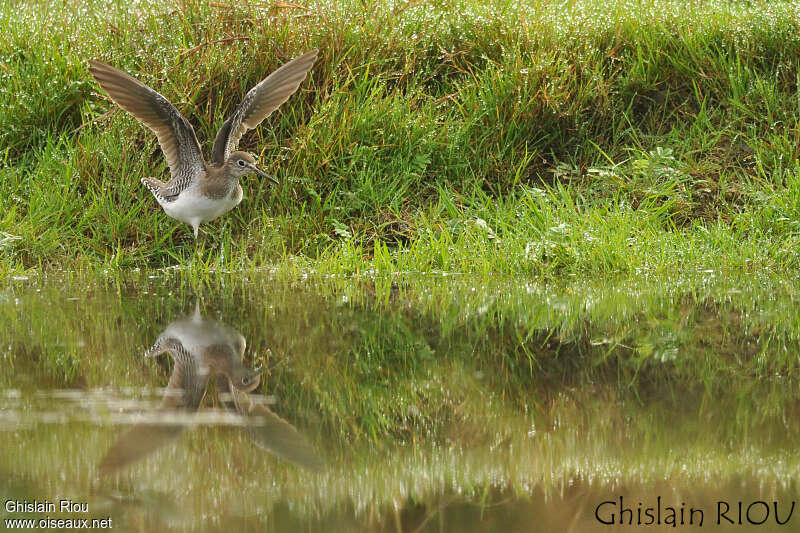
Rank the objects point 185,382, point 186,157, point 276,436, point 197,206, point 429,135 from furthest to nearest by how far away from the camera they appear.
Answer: point 429,135
point 186,157
point 197,206
point 185,382
point 276,436

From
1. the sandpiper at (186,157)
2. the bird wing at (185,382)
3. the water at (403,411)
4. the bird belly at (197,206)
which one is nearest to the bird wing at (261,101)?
the sandpiper at (186,157)

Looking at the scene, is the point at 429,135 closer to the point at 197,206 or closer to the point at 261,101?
the point at 261,101

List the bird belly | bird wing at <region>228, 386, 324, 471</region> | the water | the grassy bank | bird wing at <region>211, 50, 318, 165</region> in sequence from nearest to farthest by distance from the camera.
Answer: the water → bird wing at <region>228, 386, 324, 471</region> → the bird belly → bird wing at <region>211, 50, 318, 165</region> → the grassy bank

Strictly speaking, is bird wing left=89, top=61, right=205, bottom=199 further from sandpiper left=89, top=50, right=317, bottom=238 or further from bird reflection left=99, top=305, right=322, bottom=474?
bird reflection left=99, top=305, right=322, bottom=474

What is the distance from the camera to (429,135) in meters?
7.11

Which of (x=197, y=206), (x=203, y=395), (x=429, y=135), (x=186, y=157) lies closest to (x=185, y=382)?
(x=203, y=395)

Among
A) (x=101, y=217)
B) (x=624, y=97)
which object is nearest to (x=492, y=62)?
(x=624, y=97)

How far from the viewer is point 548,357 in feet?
12.9

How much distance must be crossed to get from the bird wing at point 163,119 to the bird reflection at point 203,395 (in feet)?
6.27

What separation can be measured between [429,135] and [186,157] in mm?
1850

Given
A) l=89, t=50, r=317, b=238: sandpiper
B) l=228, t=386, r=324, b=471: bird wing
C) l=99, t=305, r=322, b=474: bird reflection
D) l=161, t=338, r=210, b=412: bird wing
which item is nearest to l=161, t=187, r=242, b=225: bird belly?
l=89, t=50, r=317, b=238: sandpiper

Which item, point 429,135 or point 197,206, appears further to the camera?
point 429,135

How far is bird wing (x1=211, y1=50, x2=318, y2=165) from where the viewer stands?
6305 millimetres

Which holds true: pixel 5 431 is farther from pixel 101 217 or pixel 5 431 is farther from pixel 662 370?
pixel 101 217
